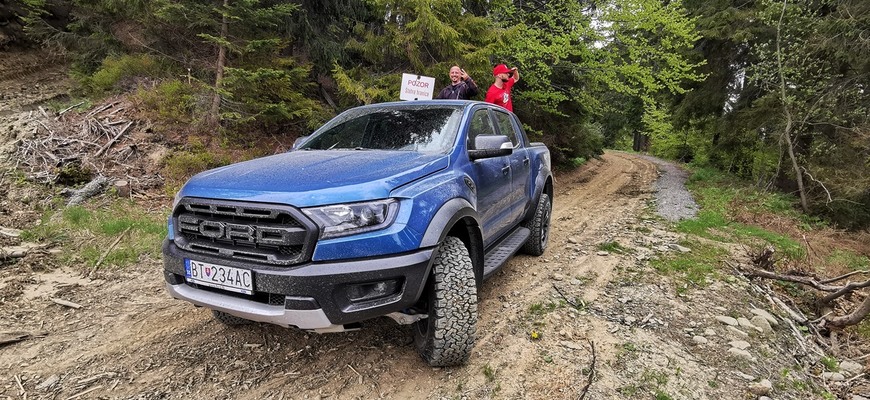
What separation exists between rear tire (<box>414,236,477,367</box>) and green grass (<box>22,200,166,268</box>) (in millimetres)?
3583

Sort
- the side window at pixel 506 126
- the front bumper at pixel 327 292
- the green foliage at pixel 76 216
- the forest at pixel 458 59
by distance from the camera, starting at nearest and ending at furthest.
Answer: the front bumper at pixel 327 292, the side window at pixel 506 126, the green foliage at pixel 76 216, the forest at pixel 458 59

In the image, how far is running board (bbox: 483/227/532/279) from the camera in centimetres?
319

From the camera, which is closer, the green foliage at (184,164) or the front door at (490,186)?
the front door at (490,186)

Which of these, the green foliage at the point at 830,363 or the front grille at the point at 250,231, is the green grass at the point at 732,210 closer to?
the green foliage at the point at 830,363

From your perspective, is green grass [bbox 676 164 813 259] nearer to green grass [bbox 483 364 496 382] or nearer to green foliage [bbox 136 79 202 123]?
green grass [bbox 483 364 496 382]

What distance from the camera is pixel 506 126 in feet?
14.5

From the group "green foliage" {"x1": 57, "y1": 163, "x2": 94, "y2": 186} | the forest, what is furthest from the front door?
"green foliage" {"x1": 57, "y1": 163, "x2": 94, "y2": 186}

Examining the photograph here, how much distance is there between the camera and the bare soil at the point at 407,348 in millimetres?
2439

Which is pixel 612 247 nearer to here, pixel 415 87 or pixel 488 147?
pixel 488 147

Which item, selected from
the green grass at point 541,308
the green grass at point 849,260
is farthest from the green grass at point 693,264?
the green grass at point 849,260

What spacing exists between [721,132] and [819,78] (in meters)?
3.82

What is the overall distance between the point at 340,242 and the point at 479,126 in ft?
6.42

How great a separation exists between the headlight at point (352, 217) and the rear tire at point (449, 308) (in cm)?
44

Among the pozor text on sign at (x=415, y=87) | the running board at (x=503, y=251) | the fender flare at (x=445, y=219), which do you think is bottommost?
the running board at (x=503, y=251)
